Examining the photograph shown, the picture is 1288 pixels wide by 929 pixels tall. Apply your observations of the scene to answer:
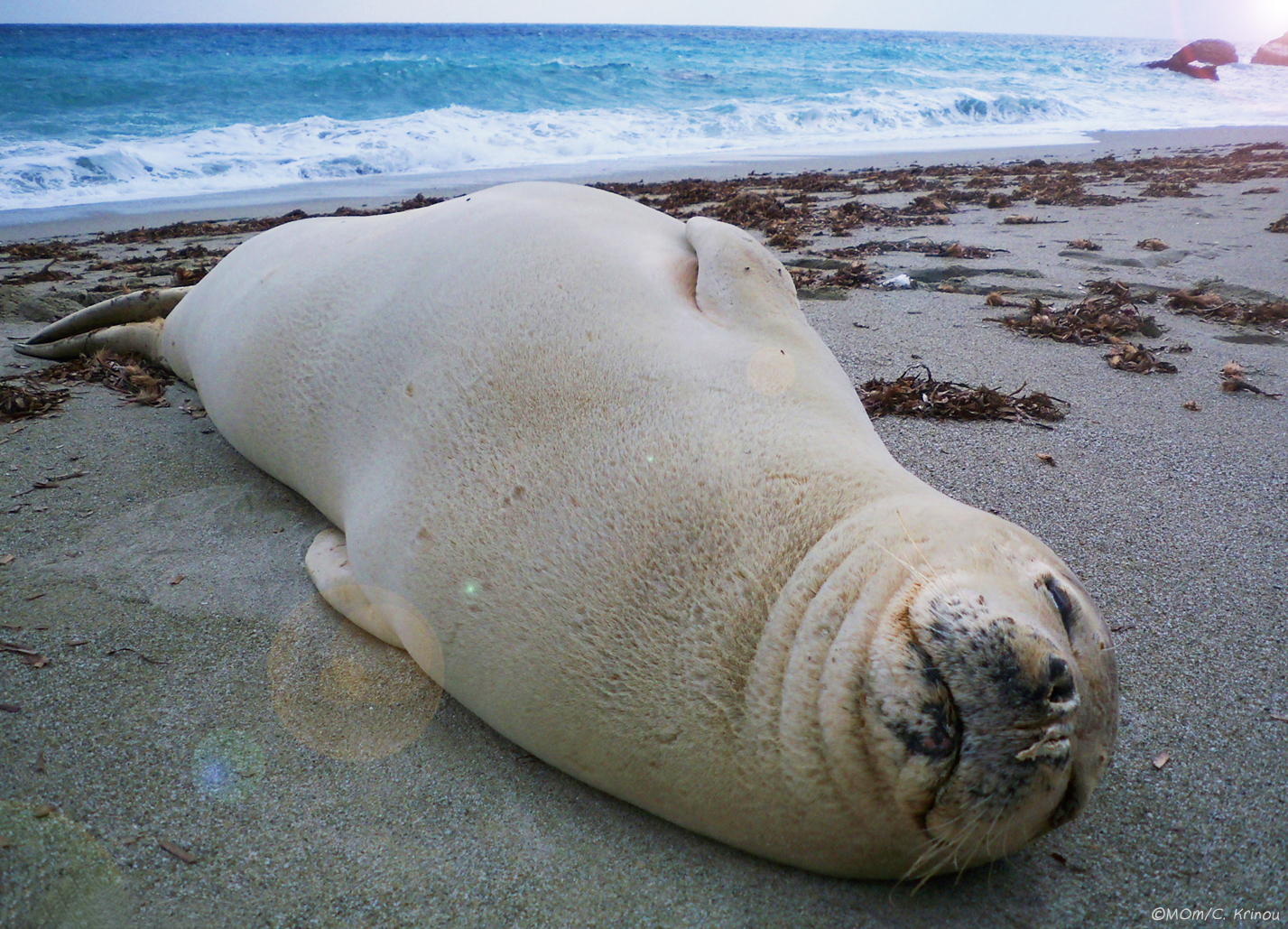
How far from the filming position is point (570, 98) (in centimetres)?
2089

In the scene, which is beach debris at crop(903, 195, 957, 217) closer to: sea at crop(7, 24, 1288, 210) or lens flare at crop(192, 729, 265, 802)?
sea at crop(7, 24, 1288, 210)

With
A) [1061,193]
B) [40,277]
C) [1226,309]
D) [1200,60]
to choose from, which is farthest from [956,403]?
[1200,60]

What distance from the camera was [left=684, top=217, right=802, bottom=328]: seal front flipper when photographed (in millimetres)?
2062

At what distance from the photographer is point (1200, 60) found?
42812 millimetres

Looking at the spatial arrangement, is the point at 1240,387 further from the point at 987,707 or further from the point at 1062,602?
the point at 987,707

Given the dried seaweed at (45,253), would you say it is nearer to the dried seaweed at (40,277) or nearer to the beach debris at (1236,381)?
the dried seaweed at (40,277)

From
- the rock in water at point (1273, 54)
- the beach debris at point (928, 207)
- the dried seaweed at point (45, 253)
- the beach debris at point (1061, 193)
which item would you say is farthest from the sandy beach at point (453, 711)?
the rock in water at point (1273, 54)

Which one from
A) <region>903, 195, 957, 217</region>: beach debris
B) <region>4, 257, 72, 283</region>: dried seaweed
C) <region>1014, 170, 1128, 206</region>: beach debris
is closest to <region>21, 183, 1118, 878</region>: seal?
<region>4, 257, 72, 283</region>: dried seaweed

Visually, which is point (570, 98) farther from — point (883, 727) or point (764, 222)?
point (883, 727)

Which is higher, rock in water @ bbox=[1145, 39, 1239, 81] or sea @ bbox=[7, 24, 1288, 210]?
rock in water @ bbox=[1145, 39, 1239, 81]

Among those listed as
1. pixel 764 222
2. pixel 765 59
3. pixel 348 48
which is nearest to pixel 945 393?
pixel 764 222

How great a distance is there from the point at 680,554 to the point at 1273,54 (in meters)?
75.6

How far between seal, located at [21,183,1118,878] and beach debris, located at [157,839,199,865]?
52 centimetres

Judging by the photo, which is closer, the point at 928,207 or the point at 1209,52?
the point at 928,207
